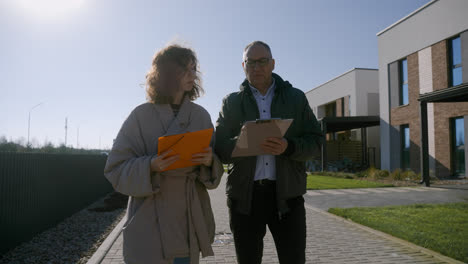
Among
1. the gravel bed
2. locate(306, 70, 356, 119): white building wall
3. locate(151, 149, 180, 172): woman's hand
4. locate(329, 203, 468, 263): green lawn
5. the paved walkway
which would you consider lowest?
the gravel bed

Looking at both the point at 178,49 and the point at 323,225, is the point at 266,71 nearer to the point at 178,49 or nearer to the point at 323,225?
the point at 178,49

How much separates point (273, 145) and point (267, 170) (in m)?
0.41

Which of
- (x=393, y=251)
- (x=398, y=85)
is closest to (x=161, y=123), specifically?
(x=393, y=251)

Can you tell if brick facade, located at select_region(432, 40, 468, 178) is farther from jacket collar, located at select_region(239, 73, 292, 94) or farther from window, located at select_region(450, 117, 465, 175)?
jacket collar, located at select_region(239, 73, 292, 94)

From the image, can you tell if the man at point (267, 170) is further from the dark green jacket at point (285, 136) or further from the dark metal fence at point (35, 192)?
the dark metal fence at point (35, 192)

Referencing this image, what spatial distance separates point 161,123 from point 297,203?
1220 mm

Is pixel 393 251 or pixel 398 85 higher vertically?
pixel 398 85

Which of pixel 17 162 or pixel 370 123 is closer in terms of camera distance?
pixel 17 162

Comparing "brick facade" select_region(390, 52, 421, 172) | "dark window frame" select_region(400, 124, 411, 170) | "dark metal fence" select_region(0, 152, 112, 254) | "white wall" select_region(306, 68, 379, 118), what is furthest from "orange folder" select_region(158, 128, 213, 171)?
"white wall" select_region(306, 68, 379, 118)

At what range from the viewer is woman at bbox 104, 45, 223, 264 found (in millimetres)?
1941

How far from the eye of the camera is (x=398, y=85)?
2088 cm

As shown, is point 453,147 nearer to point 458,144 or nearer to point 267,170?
point 458,144

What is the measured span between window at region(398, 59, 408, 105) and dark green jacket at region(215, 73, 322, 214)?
20.1 metres

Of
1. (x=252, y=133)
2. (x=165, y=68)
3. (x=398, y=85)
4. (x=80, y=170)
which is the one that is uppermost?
(x=398, y=85)
